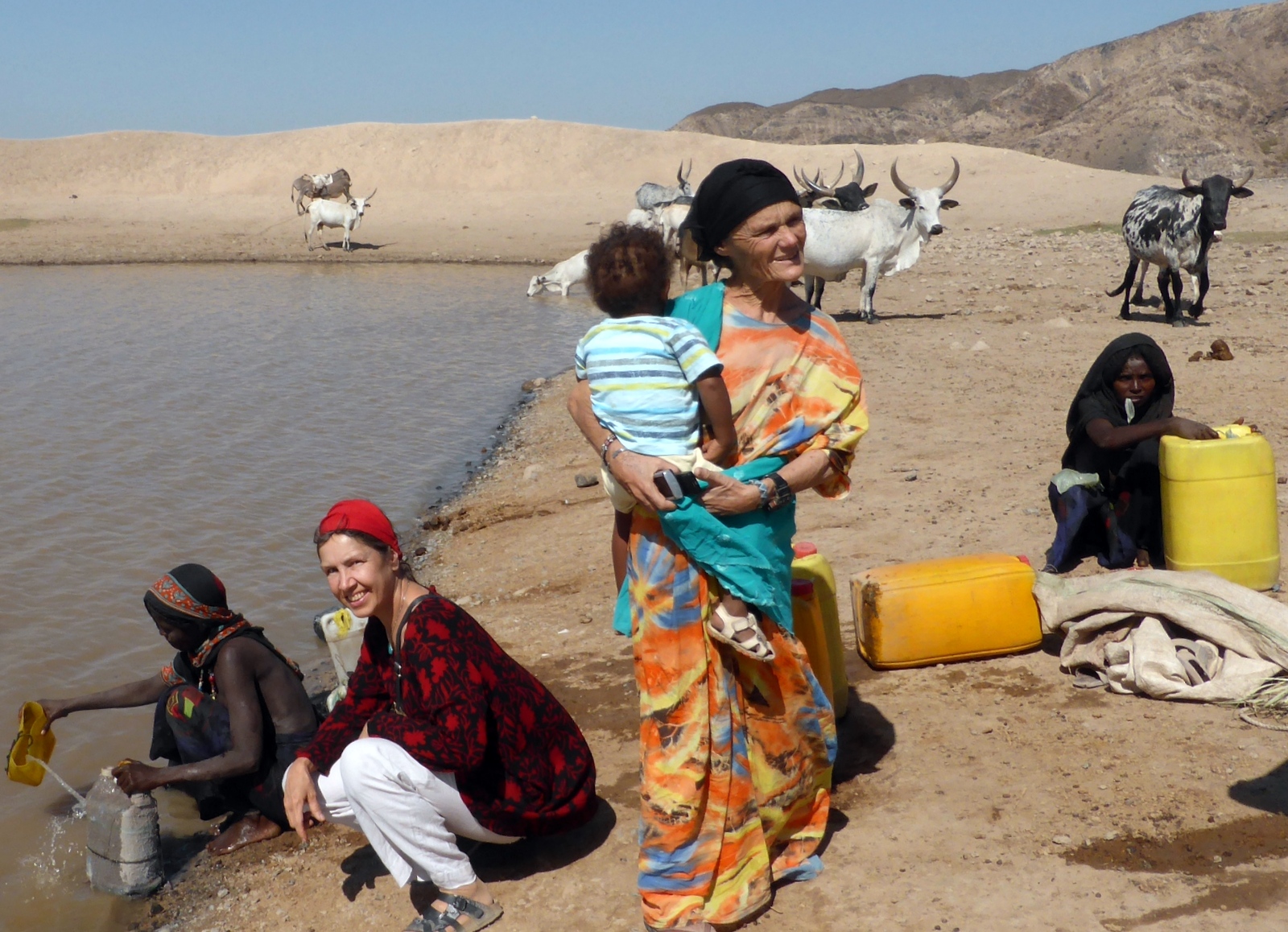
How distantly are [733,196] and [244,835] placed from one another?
233 cm

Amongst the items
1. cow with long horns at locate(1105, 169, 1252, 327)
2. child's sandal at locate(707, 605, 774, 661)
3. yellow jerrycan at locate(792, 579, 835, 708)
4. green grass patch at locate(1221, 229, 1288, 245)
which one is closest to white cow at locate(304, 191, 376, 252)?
green grass patch at locate(1221, 229, 1288, 245)

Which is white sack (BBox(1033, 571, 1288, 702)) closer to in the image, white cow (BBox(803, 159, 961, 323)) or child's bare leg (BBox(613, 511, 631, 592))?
child's bare leg (BBox(613, 511, 631, 592))

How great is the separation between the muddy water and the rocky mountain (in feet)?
91.0

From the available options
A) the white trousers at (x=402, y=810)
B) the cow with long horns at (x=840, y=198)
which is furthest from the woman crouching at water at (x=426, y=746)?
the cow with long horns at (x=840, y=198)

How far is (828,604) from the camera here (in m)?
3.32

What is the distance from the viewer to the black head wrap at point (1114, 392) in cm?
415

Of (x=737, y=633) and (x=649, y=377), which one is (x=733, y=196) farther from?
(x=737, y=633)

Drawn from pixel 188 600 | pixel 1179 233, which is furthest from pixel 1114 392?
pixel 1179 233

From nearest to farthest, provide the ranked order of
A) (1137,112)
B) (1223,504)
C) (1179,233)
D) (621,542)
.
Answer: (621,542)
(1223,504)
(1179,233)
(1137,112)

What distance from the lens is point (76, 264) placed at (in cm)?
2241

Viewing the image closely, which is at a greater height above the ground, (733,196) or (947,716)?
(733,196)

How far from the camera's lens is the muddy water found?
4.32 m

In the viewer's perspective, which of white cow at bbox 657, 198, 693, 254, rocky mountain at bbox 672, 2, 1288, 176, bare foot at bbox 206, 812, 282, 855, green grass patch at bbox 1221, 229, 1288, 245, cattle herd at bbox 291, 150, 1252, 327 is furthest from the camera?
rocky mountain at bbox 672, 2, 1288, 176

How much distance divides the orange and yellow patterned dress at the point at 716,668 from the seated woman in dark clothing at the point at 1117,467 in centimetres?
197
